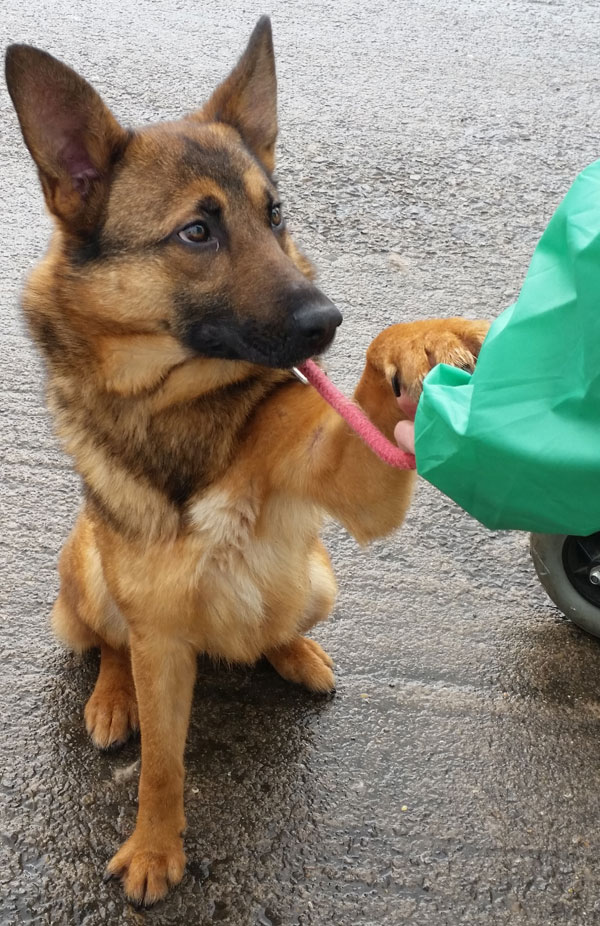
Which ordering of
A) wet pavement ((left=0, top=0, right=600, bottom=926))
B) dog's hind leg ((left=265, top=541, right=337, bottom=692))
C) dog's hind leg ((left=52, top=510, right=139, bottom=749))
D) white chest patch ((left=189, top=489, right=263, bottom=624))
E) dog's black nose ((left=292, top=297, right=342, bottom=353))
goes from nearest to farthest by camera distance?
dog's black nose ((left=292, top=297, right=342, bottom=353)) → white chest patch ((left=189, top=489, right=263, bottom=624)) → wet pavement ((left=0, top=0, right=600, bottom=926)) → dog's hind leg ((left=52, top=510, right=139, bottom=749)) → dog's hind leg ((left=265, top=541, right=337, bottom=692))

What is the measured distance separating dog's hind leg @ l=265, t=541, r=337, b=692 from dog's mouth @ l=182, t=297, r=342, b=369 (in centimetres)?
93

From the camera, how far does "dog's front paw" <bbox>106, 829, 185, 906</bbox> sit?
102 inches

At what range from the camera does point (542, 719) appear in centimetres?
307

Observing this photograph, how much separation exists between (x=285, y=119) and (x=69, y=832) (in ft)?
17.5

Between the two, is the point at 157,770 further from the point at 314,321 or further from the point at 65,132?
the point at 65,132

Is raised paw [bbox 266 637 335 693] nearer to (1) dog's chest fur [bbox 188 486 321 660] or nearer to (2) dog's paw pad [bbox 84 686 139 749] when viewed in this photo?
(1) dog's chest fur [bbox 188 486 321 660]

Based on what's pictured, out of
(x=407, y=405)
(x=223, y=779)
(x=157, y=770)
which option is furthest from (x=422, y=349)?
(x=223, y=779)

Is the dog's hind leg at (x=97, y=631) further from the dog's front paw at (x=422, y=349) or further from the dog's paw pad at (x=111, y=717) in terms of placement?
the dog's front paw at (x=422, y=349)

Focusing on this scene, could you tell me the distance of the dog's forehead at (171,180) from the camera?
7.84 feet

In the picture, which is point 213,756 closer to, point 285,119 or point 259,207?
point 259,207

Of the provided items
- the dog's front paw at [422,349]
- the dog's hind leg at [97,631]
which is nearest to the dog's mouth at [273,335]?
the dog's front paw at [422,349]

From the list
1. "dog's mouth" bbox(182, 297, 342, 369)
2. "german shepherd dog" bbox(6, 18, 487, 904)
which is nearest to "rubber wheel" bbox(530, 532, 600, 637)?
"german shepherd dog" bbox(6, 18, 487, 904)

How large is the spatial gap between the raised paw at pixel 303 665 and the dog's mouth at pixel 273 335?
123 centimetres

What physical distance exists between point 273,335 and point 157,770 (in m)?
1.30
